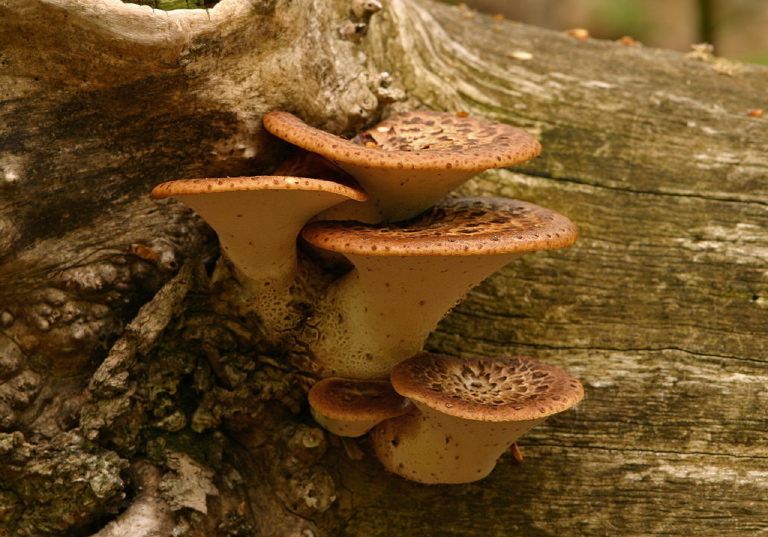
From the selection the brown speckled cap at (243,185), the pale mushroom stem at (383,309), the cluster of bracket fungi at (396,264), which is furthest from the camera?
the pale mushroom stem at (383,309)

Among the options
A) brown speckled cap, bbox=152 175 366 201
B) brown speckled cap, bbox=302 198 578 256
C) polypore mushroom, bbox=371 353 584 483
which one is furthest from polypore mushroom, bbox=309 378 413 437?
brown speckled cap, bbox=152 175 366 201

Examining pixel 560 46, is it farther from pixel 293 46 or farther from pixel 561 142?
pixel 293 46

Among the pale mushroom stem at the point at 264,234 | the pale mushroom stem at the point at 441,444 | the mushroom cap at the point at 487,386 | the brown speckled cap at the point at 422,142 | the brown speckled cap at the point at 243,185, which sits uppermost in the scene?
the brown speckled cap at the point at 422,142

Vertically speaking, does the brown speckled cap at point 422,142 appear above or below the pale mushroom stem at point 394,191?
above

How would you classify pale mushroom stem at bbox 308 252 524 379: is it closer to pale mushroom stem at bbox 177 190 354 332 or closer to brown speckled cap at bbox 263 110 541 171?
pale mushroom stem at bbox 177 190 354 332

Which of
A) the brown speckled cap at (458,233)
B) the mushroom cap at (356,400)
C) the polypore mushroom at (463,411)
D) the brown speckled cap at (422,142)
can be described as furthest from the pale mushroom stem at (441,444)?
the brown speckled cap at (422,142)

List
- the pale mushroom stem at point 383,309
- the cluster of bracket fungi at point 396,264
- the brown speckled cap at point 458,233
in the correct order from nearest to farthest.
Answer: the brown speckled cap at point 458,233
the cluster of bracket fungi at point 396,264
the pale mushroom stem at point 383,309

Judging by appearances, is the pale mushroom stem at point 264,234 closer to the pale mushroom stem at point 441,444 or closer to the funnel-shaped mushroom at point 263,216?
the funnel-shaped mushroom at point 263,216

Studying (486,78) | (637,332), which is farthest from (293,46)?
(637,332)
